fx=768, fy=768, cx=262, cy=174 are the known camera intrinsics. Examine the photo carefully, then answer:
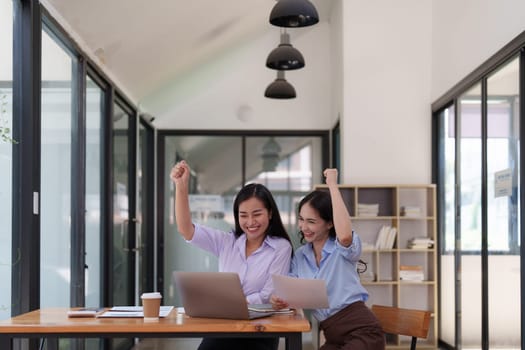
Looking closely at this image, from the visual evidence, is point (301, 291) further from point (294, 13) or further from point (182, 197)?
point (294, 13)

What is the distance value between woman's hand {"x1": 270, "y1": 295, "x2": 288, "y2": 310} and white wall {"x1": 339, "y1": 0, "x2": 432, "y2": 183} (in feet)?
15.3

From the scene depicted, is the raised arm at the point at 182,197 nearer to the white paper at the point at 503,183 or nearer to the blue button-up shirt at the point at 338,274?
the blue button-up shirt at the point at 338,274

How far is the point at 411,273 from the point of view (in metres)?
7.37

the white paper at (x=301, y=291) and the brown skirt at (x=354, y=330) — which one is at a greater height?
the white paper at (x=301, y=291)

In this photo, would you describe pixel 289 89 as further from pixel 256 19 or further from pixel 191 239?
pixel 191 239

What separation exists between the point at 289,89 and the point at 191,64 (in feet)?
4.34

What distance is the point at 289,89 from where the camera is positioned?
25.5 ft

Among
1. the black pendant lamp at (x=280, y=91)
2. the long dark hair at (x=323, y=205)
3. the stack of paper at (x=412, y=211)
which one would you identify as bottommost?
the stack of paper at (x=412, y=211)

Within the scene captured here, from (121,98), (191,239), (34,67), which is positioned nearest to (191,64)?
(121,98)

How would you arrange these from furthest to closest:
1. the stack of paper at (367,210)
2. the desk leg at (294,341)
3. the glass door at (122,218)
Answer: the stack of paper at (367,210)
the glass door at (122,218)
the desk leg at (294,341)

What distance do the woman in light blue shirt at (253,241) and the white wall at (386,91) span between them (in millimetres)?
4362

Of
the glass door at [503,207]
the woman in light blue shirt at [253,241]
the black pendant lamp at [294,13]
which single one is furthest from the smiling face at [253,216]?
the glass door at [503,207]

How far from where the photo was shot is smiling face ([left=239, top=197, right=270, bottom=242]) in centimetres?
336

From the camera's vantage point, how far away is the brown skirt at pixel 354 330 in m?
3.16
